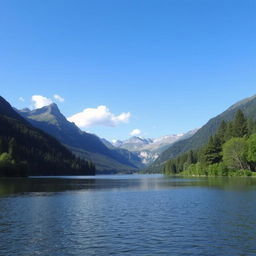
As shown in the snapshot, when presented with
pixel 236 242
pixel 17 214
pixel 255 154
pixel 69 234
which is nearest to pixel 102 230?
pixel 69 234

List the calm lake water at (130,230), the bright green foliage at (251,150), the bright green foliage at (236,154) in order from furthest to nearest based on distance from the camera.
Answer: the bright green foliage at (236,154), the bright green foliage at (251,150), the calm lake water at (130,230)

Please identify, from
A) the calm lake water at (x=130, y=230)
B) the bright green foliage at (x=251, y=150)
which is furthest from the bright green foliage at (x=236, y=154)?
the calm lake water at (x=130, y=230)

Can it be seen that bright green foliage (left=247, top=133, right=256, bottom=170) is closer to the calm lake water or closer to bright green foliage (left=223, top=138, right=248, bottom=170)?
bright green foliage (left=223, top=138, right=248, bottom=170)

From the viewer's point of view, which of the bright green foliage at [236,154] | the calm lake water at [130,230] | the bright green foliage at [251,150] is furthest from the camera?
the bright green foliage at [236,154]

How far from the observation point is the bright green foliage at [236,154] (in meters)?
170

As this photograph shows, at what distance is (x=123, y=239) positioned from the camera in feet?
109

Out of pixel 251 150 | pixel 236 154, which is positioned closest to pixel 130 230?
pixel 251 150

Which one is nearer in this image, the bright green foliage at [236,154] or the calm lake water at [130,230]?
the calm lake water at [130,230]

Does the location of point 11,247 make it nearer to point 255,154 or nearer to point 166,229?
point 166,229

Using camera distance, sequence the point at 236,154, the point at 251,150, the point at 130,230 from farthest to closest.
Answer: the point at 236,154
the point at 251,150
the point at 130,230

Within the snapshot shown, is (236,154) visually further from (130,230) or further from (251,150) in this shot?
(130,230)

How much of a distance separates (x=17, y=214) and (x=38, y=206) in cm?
907

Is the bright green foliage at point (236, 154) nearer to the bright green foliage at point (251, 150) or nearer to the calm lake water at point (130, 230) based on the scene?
the bright green foliage at point (251, 150)

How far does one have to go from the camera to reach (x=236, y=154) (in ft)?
560
